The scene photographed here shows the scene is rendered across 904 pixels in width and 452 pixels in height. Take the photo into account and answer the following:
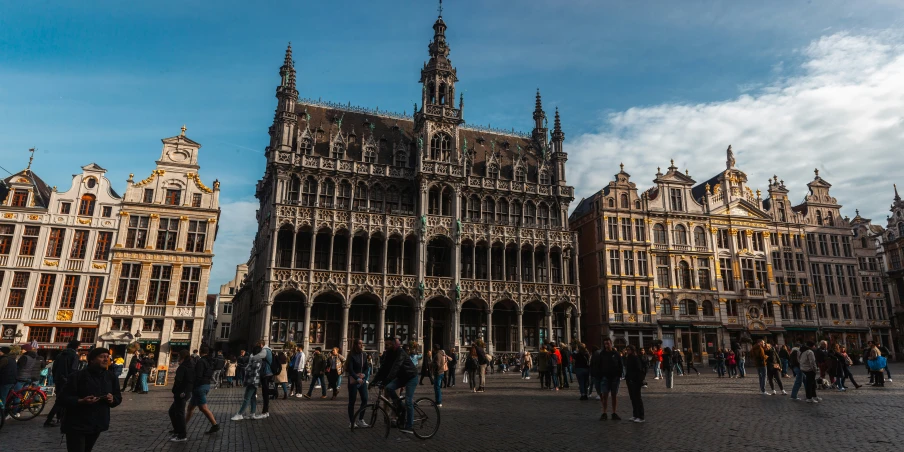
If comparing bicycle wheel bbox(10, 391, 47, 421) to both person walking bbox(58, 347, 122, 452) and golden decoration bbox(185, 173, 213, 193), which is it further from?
golden decoration bbox(185, 173, 213, 193)

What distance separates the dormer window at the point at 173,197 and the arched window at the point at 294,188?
7630mm

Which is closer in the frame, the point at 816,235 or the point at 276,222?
the point at 276,222

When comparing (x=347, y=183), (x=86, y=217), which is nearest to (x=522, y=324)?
(x=347, y=183)

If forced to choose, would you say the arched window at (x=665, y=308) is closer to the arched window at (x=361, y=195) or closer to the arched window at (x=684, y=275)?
the arched window at (x=684, y=275)

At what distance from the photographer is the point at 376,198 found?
Answer: 144 feet

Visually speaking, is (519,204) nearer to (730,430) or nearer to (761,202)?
(761,202)

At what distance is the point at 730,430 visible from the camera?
1205cm

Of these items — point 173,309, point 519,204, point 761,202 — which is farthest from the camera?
point 761,202

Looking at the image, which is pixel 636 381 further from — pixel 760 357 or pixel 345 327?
pixel 345 327

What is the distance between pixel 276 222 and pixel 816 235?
51808 mm

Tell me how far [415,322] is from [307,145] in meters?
16.0

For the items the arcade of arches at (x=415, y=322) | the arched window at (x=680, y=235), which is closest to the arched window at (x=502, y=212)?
the arcade of arches at (x=415, y=322)

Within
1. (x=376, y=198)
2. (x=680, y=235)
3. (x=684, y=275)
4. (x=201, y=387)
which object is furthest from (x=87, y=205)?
(x=684, y=275)

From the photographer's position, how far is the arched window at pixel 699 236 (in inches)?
2042
